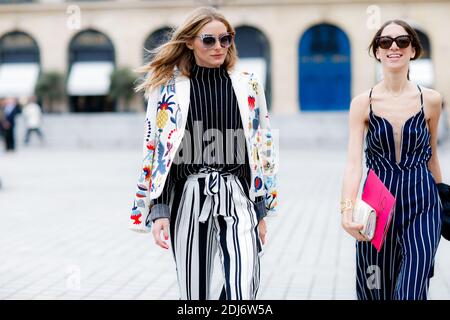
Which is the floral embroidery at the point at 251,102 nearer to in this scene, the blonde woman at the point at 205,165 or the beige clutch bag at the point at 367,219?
the blonde woman at the point at 205,165

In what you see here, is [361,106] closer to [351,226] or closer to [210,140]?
[351,226]

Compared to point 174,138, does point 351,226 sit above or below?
below

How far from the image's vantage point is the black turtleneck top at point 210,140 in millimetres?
3404

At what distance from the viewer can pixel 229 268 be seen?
335 centimetres

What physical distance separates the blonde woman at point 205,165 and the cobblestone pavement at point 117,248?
2.59 m

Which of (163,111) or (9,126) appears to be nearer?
(163,111)

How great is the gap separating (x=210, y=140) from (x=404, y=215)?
958 mm

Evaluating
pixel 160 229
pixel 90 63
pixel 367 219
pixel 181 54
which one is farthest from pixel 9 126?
pixel 367 219

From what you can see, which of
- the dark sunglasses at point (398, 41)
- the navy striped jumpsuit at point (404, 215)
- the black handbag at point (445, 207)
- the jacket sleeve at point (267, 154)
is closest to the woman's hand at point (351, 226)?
the navy striped jumpsuit at point (404, 215)

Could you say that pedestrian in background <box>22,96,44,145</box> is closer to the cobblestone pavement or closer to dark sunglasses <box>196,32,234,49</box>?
the cobblestone pavement

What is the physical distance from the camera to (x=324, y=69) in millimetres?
Result: 36906

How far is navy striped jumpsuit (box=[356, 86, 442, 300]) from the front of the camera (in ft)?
11.4

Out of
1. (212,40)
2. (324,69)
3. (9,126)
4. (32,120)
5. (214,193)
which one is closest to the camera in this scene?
(214,193)

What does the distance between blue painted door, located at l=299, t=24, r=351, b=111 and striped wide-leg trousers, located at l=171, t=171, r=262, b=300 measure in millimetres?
33661
